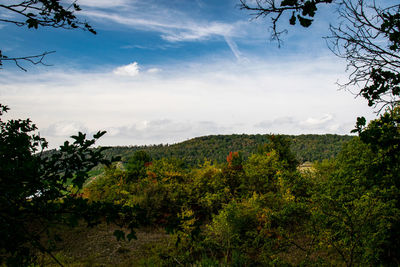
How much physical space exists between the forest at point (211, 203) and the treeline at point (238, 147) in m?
49.5

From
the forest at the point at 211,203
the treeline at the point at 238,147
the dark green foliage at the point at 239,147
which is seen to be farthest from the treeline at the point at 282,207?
the treeline at the point at 238,147

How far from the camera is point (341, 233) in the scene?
730cm

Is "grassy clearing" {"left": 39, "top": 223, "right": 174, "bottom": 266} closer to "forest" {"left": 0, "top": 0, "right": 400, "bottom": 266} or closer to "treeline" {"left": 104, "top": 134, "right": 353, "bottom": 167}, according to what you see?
"forest" {"left": 0, "top": 0, "right": 400, "bottom": 266}

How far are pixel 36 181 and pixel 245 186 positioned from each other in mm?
19793

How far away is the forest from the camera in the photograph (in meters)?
2.12

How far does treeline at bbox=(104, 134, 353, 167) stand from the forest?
49536mm

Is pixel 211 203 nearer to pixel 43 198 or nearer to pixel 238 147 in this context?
pixel 43 198

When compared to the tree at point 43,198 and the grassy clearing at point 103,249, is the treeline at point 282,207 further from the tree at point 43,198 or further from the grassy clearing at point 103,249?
the grassy clearing at point 103,249

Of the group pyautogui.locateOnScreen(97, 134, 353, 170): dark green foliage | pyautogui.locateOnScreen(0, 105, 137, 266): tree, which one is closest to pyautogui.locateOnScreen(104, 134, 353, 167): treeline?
pyautogui.locateOnScreen(97, 134, 353, 170): dark green foliage

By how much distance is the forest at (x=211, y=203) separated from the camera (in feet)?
6.95

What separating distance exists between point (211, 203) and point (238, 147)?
7132 cm

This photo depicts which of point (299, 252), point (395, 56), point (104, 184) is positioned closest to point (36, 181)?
point (395, 56)

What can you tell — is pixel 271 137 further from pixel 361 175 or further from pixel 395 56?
pixel 395 56

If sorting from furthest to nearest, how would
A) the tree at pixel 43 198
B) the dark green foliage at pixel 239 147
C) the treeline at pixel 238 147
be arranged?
the treeline at pixel 238 147 < the dark green foliage at pixel 239 147 < the tree at pixel 43 198
